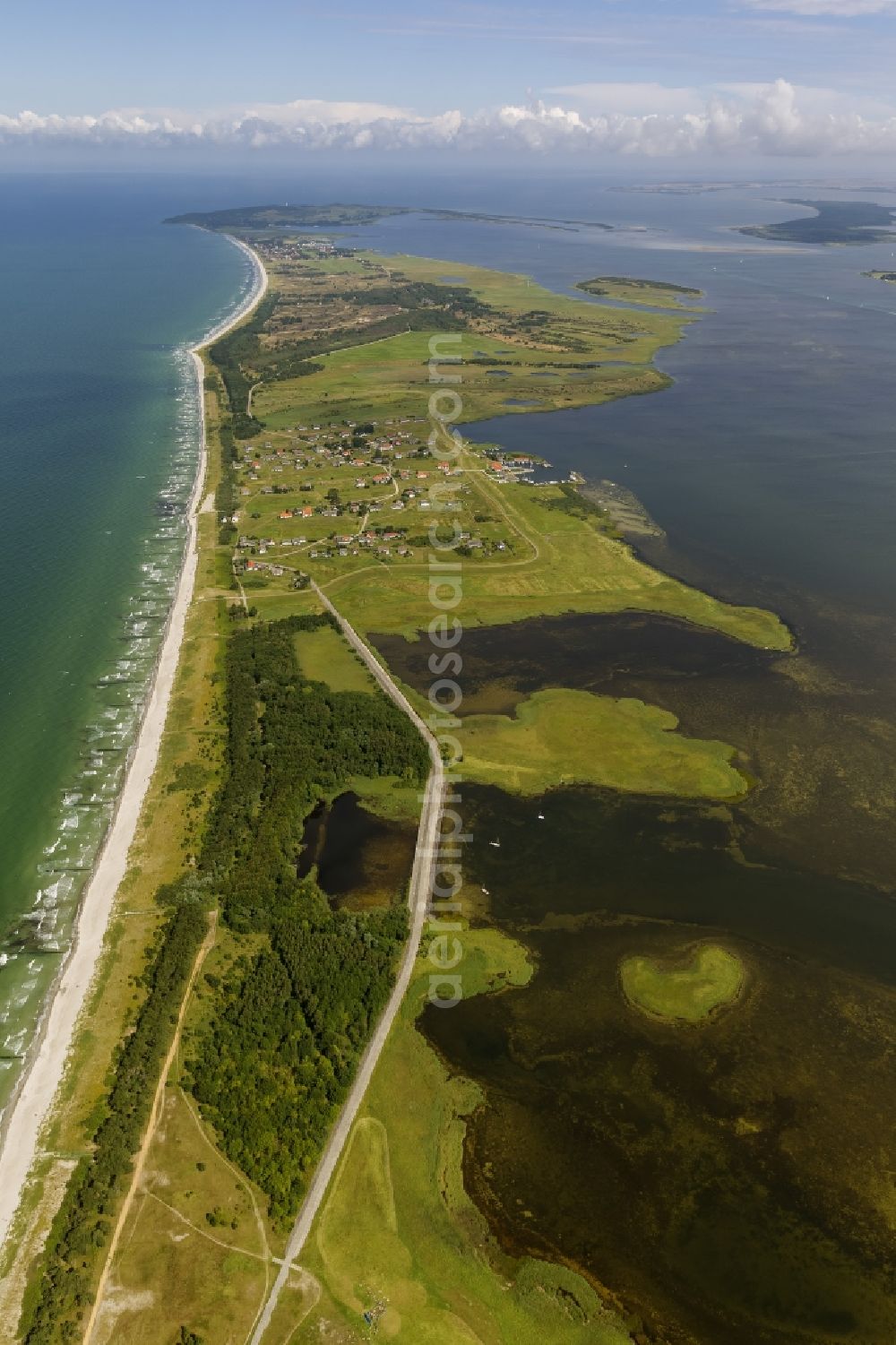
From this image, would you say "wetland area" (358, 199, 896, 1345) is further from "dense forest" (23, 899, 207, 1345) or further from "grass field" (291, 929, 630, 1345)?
"dense forest" (23, 899, 207, 1345)

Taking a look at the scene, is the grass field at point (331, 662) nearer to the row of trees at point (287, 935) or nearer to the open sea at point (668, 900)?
the row of trees at point (287, 935)

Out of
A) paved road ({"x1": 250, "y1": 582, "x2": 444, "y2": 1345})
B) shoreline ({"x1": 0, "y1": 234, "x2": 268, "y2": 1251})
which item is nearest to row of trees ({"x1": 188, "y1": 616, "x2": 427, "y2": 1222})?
paved road ({"x1": 250, "y1": 582, "x2": 444, "y2": 1345})

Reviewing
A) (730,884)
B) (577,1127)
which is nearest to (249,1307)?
(577,1127)

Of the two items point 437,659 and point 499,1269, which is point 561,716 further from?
point 499,1269

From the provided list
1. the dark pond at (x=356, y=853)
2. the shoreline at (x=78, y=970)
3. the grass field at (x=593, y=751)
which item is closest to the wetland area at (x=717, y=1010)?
the grass field at (x=593, y=751)

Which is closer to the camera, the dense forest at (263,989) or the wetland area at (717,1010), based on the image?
the wetland area at (717,1010)

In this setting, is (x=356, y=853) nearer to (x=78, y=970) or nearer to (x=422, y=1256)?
(x=78, y=970)
